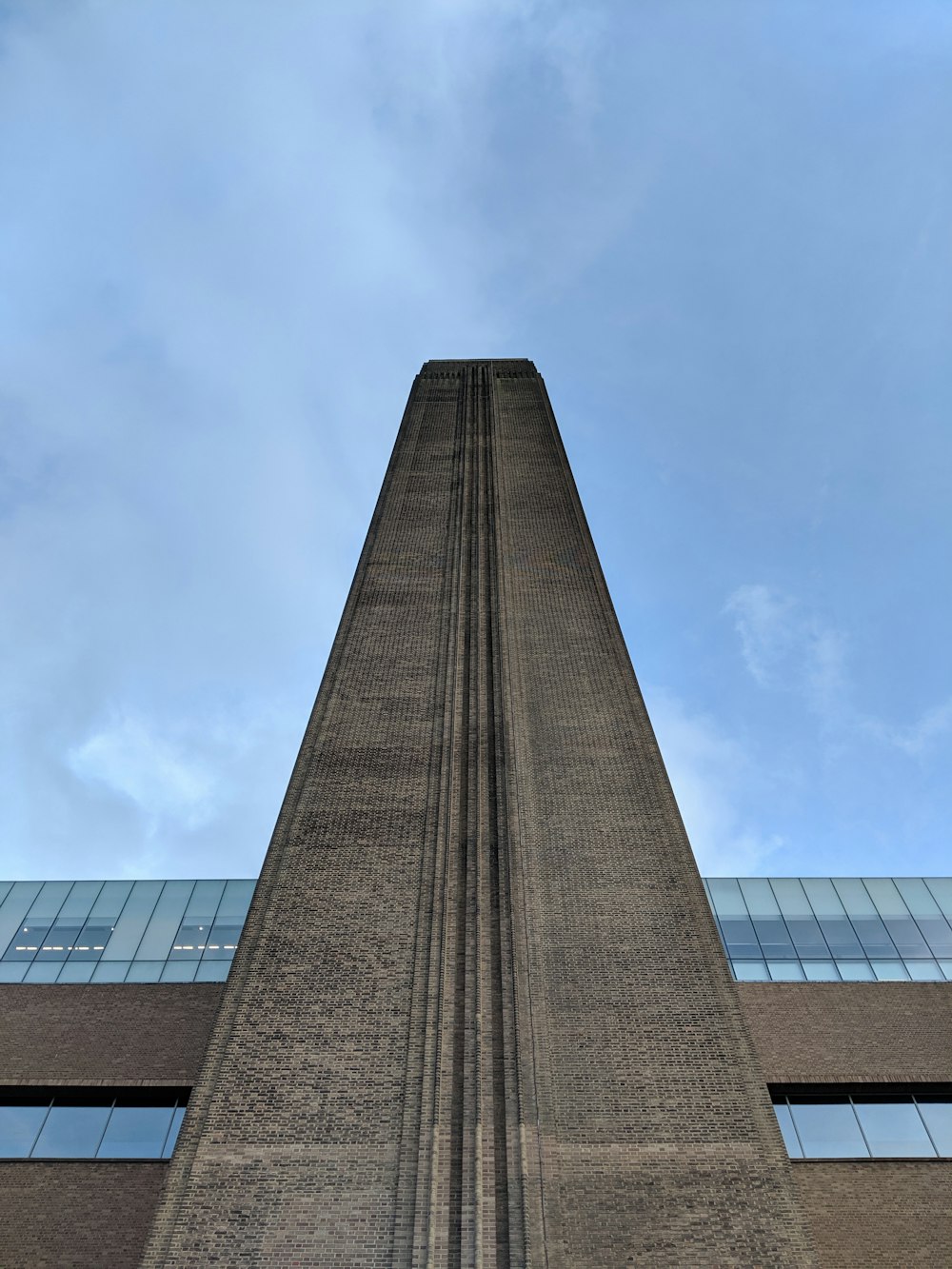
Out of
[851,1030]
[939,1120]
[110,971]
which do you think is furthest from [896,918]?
[110,971]

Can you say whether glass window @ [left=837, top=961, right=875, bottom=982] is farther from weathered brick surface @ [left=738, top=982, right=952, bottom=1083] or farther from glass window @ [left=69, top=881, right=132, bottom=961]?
glass window @ [left=69, top=881, right=132, bottom=961]

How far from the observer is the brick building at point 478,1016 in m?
11.9

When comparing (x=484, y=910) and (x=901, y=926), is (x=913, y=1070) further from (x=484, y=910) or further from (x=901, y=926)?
(x=484, y=910)

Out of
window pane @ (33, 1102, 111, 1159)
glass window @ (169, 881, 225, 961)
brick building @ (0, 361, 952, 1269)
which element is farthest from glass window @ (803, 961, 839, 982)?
window pane @ (33, 1102, 111, 1159)

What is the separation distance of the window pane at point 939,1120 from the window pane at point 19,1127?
18225 mm

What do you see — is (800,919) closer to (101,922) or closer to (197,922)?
(197,922)

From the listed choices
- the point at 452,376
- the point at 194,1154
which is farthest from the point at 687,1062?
the point at 452,376

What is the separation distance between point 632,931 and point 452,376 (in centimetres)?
3367

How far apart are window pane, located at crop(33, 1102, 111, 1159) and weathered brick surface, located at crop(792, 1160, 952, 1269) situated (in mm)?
13563

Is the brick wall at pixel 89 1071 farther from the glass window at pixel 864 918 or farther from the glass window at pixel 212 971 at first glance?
the glass window at pixel 864 918

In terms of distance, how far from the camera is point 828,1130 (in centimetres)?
1786

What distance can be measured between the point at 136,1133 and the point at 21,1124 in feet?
7.94

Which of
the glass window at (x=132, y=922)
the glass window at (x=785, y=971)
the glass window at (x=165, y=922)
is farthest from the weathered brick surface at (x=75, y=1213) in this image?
the glass window at (x=785, y=971)

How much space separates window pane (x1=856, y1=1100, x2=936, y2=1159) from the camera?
17406mm
